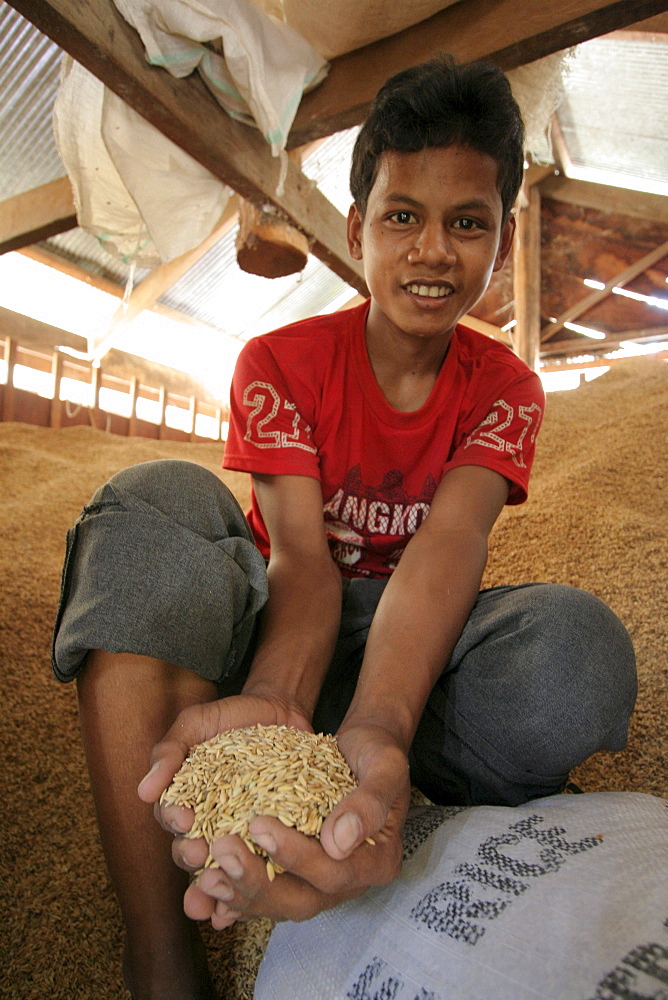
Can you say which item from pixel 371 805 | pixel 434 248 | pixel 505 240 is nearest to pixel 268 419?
pixel 434 248

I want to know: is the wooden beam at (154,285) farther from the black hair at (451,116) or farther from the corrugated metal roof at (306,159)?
the black hair at (451,116)

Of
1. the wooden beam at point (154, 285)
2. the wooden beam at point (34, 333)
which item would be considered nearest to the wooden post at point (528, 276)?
the wooden beam at point (154, 285)

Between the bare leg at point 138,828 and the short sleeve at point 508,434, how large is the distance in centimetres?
69

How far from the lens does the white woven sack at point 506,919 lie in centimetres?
54

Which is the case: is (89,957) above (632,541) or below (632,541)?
below

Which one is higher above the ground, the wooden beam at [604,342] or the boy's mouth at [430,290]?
the wooden beam at [604,342]

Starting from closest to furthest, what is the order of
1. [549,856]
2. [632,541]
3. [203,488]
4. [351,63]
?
[549,856]
[203,488]
[632,541]
[351,63]

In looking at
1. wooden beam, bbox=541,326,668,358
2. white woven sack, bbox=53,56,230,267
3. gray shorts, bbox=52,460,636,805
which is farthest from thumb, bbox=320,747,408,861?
wooden beam, bbox=541,326,668,358

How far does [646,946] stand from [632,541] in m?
1.39

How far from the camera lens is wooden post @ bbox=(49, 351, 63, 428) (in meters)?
4.14

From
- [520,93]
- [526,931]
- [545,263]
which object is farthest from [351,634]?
[545,263]

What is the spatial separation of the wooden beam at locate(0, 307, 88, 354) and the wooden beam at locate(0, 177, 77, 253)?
1.07 m

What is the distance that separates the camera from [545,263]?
656cm

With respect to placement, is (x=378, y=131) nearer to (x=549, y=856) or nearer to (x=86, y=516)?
(x=86, y=516)
